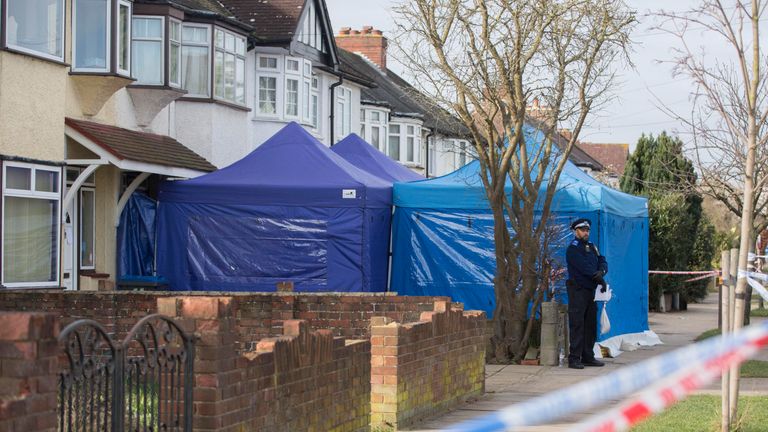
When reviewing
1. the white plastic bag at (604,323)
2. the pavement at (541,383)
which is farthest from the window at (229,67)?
the pavement at (541,383)

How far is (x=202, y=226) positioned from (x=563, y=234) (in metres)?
6.61

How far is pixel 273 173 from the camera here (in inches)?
817

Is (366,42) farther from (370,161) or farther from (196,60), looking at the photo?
(370,161)

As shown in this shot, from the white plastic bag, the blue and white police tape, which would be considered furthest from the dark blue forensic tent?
the blue and white police tape

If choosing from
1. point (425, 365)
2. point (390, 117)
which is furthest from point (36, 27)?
point (390, 117)

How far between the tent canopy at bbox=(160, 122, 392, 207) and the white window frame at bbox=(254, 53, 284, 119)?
6.10 meters

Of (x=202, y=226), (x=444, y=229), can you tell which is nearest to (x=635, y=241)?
(x=444, y=229)

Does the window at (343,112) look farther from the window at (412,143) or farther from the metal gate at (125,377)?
the metal gate at (125,377)

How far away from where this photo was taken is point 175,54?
23.1m

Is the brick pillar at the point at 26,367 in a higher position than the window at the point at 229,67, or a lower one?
lower

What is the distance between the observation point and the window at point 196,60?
77.7 ft

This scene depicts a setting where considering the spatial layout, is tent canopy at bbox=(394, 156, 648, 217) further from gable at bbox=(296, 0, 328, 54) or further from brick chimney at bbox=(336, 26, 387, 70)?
brick chimney at bbox=(336, 26, 387, 70)

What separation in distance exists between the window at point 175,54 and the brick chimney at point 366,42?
22.5m

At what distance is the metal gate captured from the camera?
5.24 m
